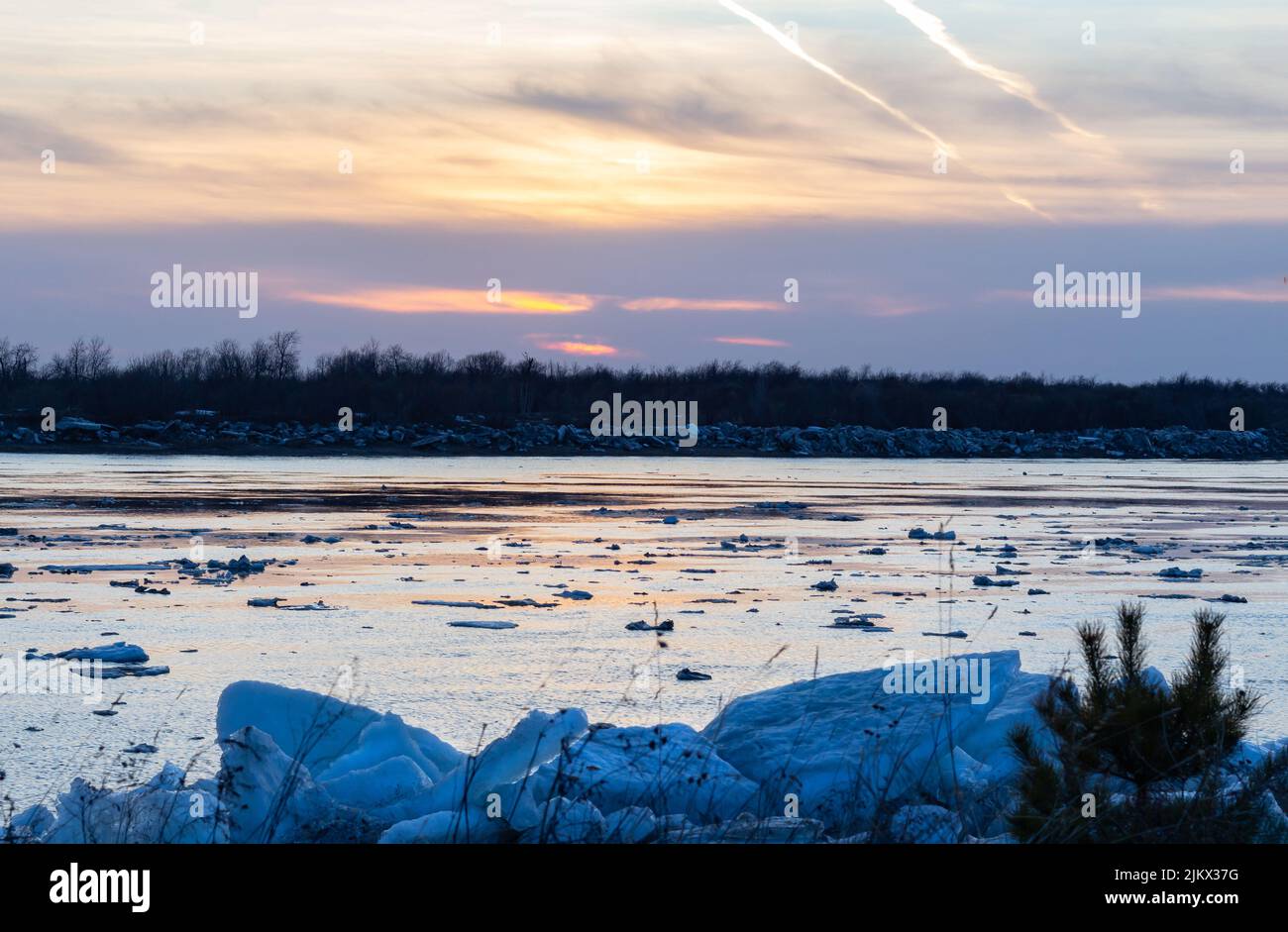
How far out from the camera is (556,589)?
42.0 feet

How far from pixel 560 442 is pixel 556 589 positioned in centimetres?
3675

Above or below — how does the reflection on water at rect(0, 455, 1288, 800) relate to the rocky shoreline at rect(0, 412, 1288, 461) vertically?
below

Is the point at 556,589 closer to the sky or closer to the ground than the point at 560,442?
closer to the ground

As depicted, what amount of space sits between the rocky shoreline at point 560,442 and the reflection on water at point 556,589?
1826 cm

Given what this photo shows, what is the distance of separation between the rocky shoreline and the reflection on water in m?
18.3

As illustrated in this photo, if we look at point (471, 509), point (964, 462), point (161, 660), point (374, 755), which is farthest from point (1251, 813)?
point (964, 462)

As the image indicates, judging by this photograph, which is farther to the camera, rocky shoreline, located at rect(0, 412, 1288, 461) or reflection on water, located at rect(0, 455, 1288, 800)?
rocky shoreline, located at rect(0, 412, 1288, 461)

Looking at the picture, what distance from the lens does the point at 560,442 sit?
49.4 m

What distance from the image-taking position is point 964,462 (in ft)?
152

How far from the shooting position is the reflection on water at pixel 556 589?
26.1 ft

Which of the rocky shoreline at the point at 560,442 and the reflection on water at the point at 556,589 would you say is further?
the rocky shoreline at the point at 560,442

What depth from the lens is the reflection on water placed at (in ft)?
26.1

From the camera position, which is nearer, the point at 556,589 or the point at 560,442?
the point at 556,589
